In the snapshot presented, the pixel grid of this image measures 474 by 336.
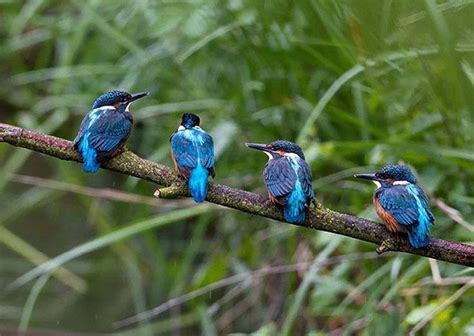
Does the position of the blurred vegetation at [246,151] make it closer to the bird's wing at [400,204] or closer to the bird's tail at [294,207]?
the bird's wing at [400,204]

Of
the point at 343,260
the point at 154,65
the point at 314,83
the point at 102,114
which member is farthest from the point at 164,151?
the point at 102,114

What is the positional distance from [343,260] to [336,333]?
254 millimetres

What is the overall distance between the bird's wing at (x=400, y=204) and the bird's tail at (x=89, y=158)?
43 cm

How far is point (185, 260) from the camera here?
10.8 feet

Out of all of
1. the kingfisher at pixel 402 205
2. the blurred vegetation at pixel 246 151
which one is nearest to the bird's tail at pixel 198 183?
the kingfisher at pixel 402 205

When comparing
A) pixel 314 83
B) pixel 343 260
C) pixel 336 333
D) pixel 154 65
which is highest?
pixel 154 65

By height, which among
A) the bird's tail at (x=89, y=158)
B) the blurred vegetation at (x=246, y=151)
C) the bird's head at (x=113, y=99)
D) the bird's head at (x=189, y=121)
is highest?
the bird's head at (x=113, y=99)

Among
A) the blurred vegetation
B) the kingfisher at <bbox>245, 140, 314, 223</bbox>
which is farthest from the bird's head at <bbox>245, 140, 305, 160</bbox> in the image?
the blurred vegetation

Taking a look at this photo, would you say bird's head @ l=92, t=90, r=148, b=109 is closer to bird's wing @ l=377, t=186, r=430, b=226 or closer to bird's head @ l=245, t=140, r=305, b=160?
bird's head @ l=245, t=140, r=305, b=160

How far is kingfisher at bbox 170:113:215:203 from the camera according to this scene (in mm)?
1381

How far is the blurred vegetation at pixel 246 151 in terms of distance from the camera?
95.8 inches

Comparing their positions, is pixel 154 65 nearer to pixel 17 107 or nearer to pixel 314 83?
pixel 314 83

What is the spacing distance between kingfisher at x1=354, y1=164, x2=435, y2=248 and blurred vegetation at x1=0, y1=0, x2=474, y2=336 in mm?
236

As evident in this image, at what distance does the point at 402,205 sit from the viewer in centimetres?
146
